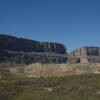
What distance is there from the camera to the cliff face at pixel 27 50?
12150cm

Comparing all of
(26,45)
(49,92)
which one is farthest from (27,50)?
(49,92)

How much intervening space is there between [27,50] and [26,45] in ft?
13.8

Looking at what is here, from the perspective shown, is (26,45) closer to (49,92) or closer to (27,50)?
(27,50)

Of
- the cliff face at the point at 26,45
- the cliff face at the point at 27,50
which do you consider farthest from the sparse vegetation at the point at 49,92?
the cliff face at the point at 26,45

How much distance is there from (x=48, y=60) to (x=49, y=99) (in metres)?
135

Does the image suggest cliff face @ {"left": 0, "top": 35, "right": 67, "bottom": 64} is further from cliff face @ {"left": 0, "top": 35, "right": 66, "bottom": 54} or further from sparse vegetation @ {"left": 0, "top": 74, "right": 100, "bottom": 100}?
sparse vegetation @ {"left": 0, "top": 74, "right": 100, "bottom": 100}

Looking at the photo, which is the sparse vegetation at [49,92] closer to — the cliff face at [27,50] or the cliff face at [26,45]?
the cliff face at [27,50]

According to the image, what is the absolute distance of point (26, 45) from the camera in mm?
149500

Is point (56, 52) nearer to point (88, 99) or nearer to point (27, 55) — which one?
point (27, 55)

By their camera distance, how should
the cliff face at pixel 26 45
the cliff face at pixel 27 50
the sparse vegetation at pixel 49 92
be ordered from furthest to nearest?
the cliff face at pixel 26 45 → the cliff face at pixel 27 50 → the sparse vegetation at pixel 49 92

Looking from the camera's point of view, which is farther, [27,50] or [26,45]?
[27,50]

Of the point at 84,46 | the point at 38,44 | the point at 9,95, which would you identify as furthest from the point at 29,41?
the point at 9,95

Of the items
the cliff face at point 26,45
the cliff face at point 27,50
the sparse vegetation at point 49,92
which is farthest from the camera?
the cliff face at point 26,45

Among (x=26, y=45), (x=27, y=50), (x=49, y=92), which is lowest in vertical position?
(x=49, y=92)
